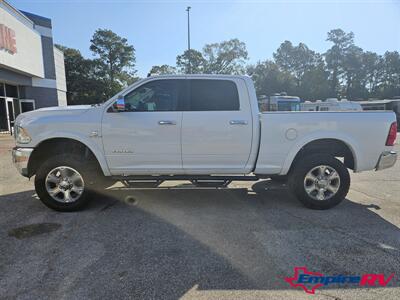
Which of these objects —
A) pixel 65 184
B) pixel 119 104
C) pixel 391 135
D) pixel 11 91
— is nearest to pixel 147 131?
pixel 119 104

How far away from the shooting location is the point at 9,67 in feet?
56.1

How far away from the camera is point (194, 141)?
4480 mm

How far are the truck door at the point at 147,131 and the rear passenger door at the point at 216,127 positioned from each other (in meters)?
0.17

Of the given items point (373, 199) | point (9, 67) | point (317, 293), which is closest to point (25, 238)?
point (317, 293)

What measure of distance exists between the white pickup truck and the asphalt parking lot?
0.51m

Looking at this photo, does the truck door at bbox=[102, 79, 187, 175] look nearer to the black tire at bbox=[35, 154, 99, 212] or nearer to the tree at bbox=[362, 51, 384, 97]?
the black tire at bbox=[35, 154, 99, 212]

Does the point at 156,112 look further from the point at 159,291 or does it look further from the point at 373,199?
the point at 373,199

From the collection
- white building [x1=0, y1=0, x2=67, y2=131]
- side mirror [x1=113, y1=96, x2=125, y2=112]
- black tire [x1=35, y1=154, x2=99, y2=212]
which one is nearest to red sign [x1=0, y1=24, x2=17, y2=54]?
white building [x1=0, y1=0, x2=67, y2=131]

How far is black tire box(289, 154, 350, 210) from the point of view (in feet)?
15.0

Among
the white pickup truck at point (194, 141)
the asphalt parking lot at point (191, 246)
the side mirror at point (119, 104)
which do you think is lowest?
the asphalt parking lot at point (191, 246)

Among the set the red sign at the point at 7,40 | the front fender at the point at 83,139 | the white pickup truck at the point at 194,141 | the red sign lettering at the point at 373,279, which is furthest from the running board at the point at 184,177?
the red sign at the point at 7,40

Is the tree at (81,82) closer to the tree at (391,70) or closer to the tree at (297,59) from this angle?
the tree at (297,59)

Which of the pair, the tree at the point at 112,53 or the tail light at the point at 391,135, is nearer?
the tail light at the point at 391,135

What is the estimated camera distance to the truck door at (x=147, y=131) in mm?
4438
